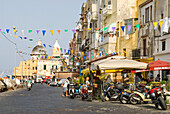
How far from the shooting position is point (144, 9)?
33719mm

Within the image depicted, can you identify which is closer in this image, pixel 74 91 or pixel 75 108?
pixel 75 108

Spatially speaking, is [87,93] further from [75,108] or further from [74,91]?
[75,108]

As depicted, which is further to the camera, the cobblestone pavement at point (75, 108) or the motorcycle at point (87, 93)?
the motorcycle at point (87, 93)

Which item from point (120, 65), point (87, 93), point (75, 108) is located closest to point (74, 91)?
point (87, 93)

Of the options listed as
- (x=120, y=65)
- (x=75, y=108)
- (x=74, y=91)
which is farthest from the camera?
(x=74, y=91)

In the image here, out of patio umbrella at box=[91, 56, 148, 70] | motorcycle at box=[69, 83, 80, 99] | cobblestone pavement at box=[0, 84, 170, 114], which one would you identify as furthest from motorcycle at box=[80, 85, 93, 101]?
patio umbrella at box=[91, 56, 148, 70]

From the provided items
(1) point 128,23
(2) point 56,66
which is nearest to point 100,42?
(1) point 128,23

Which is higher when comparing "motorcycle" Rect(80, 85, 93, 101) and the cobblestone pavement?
"motorcycle" Rect(80, 85, 93, 101)

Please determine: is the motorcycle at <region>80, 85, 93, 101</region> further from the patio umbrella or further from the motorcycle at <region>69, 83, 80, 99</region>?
the patio umbrella

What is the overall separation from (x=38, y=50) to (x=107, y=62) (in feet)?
580

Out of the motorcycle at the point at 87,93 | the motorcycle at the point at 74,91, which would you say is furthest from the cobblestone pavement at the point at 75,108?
the motorcycle at the point at 74,91

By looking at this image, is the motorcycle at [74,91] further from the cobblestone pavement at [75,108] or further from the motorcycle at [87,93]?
the cobblestone pavement at [75,108]

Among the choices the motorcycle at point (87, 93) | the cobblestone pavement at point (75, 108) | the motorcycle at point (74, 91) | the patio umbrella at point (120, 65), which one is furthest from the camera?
the motorcycle at point (74, 91)

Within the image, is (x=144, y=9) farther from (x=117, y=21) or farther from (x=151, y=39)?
(x=117, y=21)
